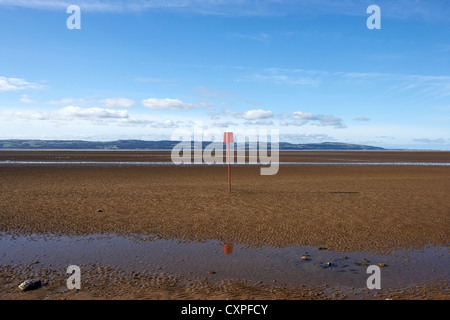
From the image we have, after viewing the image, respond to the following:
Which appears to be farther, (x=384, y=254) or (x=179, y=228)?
(x=179, y=228)

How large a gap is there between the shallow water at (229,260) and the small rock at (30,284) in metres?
1.01

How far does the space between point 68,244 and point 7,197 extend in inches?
385

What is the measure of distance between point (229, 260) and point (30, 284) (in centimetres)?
425

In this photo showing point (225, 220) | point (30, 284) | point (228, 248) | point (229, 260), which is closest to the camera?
point (30, 284)

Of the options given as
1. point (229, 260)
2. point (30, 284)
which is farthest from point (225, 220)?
point (30, 284)

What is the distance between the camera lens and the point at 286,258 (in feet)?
26.0

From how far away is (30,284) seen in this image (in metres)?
6.00

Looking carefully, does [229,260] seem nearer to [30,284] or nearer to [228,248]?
[228,248]

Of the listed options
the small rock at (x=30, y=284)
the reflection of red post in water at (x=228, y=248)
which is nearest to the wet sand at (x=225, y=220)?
the small rock at (x=30, y=284)

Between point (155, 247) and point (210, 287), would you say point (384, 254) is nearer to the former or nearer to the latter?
point (210, 287)

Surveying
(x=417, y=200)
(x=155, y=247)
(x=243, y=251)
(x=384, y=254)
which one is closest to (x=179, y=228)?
(x=155, y=247)

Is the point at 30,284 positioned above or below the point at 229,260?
above

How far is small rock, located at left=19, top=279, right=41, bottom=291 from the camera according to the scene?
5.93 metres

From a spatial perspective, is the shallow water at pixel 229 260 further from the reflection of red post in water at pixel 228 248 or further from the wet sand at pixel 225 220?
the wet sand at pixel 225 220
